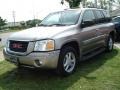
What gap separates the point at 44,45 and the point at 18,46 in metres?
0.77

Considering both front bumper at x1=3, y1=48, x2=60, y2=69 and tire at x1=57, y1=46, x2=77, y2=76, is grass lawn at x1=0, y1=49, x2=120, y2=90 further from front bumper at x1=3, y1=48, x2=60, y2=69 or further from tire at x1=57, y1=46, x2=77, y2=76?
front bumper at x1=3, y1=48, x2=60, y2=69

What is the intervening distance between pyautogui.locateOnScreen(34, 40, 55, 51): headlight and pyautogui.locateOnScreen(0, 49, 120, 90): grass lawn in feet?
2.78

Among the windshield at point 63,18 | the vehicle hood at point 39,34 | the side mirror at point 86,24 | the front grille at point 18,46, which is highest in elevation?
the windshield at point 63,18

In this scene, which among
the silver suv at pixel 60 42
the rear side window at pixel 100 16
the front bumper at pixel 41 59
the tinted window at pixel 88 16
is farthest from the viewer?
the rear side window at pixel 100 16

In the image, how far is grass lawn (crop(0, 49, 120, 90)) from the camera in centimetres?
600

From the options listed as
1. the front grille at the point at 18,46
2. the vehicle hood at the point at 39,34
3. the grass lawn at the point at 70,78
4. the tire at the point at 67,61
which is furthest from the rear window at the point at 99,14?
the front grille at the point at 18,46

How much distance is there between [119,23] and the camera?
1395cm

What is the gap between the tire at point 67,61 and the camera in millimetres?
6465

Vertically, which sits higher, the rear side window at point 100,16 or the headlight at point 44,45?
the rear side window at point 100,16

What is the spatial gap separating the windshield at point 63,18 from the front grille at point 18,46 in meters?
1.53

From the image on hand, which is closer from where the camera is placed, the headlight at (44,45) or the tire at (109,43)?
the headlight at (44,45)

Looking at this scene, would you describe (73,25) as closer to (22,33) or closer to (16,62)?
(22,33)

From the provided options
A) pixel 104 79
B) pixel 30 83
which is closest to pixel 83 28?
pixel 104 79

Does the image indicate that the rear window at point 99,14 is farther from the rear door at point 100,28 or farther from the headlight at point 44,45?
the headlight at point 44,45
